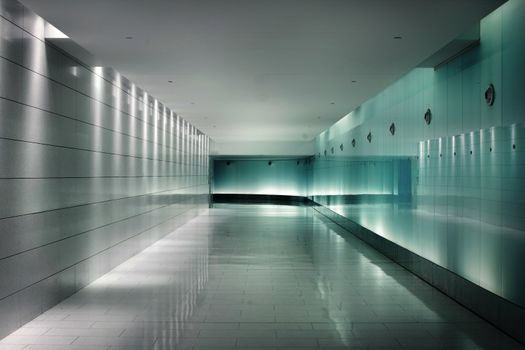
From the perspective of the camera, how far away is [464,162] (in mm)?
8148

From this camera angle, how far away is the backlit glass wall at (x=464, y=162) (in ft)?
21.0

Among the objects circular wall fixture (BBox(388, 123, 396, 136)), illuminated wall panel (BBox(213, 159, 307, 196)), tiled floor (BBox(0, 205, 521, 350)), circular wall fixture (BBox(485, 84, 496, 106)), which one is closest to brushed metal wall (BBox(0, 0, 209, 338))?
tiled floor (BBox(0, 205, 521, 350))

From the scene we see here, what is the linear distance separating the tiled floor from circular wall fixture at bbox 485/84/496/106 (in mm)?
3048

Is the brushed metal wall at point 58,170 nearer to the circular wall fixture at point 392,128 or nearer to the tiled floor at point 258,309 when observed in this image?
the tiled floor at point 258,309

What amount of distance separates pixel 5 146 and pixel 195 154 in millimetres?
19603

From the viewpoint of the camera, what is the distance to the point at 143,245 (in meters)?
13.7

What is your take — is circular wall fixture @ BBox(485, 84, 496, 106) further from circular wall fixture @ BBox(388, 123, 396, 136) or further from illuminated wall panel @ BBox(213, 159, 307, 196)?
illuminated wall panel @ BBox(213, 159, 307, 196)

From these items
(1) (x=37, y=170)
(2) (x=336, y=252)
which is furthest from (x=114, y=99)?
(2) (x=336, y=252)

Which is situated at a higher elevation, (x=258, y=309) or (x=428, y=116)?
(x=428, y=116)

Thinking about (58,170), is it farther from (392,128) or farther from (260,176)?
(260,176)

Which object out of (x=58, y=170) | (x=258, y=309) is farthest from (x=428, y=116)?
(x=58, y=170)

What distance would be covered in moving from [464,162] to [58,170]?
21.2 feet

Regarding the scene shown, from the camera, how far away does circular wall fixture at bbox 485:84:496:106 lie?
7055 mm

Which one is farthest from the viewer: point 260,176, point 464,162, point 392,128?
point 260,176
